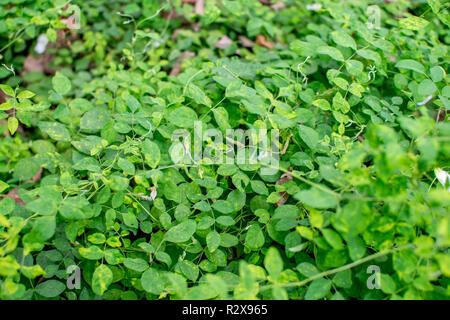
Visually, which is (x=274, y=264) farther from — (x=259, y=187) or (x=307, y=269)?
(x=259, y=187)

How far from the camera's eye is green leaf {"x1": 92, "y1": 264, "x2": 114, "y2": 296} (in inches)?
45.5

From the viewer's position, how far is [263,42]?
2285mm

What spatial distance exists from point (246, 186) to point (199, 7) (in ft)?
5.25

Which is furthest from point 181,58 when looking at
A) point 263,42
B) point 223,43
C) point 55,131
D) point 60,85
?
point 55,131

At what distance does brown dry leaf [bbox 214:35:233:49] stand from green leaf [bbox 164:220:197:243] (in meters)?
1.38

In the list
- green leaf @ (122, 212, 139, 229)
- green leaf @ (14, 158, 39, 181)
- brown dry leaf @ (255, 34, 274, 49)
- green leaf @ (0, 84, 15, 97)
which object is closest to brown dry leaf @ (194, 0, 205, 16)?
brown dry leaf @ (255, 34, 274, 49)

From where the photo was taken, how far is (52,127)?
154 centimetres

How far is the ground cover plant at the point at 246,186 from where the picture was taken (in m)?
1.01

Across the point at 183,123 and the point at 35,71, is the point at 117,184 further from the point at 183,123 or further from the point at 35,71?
the point at 35,71

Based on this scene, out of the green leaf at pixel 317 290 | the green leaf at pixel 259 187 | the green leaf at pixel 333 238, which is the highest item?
the green leaf at pixel 333 238

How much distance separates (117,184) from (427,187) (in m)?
1.18

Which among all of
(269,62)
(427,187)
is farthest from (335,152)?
(269,62)

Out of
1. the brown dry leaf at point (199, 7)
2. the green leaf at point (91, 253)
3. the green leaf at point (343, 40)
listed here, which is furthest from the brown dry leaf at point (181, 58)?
the green leaf at point (91, 253)

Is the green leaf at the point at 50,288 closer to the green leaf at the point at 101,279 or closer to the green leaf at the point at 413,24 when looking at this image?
the green leaf at the point at 101,279
